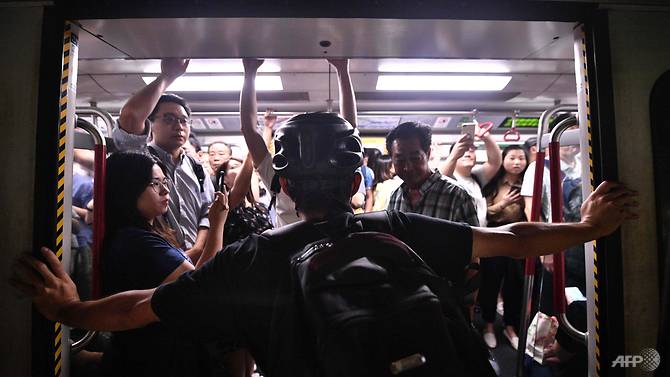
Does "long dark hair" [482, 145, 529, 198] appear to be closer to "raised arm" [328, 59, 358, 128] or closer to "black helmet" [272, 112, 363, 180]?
"raised arm" [328, 59, 358, 128]

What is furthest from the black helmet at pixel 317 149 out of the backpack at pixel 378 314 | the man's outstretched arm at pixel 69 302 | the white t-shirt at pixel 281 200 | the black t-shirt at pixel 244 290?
the white t-shirt at pixel 281 200

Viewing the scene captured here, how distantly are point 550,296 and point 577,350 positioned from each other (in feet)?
4.58

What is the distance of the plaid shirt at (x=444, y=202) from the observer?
265cm

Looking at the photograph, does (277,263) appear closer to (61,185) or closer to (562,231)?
(61,185)

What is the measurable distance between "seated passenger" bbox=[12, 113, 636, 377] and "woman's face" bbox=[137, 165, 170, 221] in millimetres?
441

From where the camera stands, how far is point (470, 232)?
137 cm

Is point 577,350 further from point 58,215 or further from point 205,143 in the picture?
point 205,143

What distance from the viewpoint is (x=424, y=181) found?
276cm

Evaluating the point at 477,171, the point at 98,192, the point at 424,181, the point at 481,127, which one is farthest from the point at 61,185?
the point at 477,171

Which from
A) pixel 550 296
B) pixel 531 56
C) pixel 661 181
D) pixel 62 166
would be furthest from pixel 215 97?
pixel 550 296

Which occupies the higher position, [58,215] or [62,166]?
[62,166]

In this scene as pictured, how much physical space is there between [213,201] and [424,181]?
4.90 feet

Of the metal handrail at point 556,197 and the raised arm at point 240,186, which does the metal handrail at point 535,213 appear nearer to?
the metal handrail at point 556,197

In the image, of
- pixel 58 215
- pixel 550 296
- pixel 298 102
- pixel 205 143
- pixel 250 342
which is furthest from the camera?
pixel 205 143
